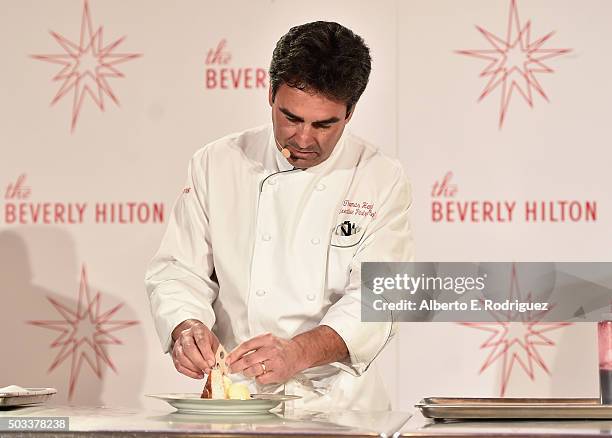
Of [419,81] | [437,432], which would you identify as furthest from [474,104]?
[437,432]

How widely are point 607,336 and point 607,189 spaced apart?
45.3 inches

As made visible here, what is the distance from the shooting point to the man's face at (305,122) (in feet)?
7.13

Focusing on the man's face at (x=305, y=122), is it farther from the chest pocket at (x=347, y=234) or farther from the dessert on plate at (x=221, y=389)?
the dessert on plate at (x=221, y=389)

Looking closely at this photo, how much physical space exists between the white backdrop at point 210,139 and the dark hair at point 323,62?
2.74 feet

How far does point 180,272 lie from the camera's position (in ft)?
7.61

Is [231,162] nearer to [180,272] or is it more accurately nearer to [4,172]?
[180,272]

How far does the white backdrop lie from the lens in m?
2.97

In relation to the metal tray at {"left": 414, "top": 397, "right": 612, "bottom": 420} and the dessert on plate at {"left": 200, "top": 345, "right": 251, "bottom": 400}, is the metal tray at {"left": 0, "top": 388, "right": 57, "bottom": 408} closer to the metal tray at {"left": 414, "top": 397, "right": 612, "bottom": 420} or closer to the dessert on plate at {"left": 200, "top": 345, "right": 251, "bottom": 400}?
the dessert on plate at {"left": 200, "top": 345, "right": 251, "bottom": 400}

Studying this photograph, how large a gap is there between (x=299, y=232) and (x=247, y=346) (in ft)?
1.68

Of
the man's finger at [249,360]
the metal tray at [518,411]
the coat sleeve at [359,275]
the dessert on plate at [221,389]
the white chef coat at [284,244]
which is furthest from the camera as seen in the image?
the white chef coat at [284,244]

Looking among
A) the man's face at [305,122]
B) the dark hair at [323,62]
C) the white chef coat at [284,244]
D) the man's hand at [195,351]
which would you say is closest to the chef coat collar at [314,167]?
the white chef coat at [284,244]

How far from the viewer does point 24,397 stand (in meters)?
1.88

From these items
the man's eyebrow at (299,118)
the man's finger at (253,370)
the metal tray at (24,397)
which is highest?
the man's eyebrow at (299,118)

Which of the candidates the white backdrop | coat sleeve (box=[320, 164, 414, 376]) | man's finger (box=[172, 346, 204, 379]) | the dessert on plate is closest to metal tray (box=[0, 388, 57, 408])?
man's finger (box=[172, 346, 204, 379])
